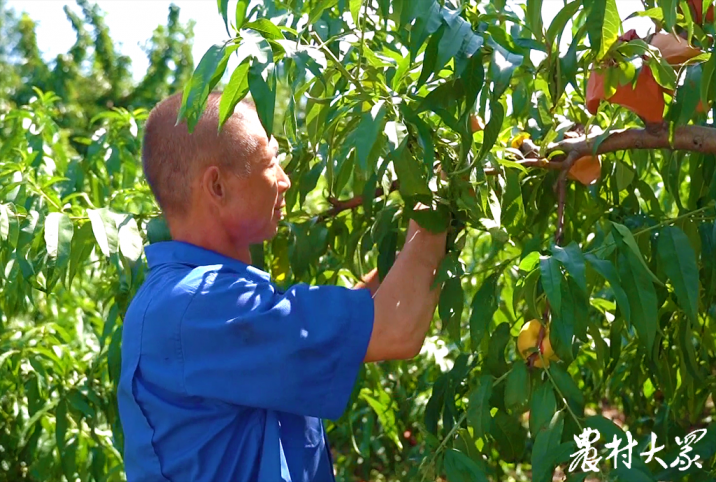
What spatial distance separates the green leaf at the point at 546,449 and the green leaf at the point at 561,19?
506 mm

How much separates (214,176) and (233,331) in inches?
10.0

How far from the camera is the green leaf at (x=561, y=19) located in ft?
4.04

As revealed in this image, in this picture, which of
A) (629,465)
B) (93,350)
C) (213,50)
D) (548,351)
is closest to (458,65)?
(213,50)

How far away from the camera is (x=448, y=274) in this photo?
1377mm

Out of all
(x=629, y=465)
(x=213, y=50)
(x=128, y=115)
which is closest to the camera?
(x=213, y=50)

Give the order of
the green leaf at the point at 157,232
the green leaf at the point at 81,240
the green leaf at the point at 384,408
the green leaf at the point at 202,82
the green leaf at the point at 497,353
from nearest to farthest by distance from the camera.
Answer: the green leaf at the point at 202,82 → the green leaf at the point at 497,353 → the green leaf at the point at 81,240 → the green leaf at the point at 157,232 → the green leaf at the point at 384,408

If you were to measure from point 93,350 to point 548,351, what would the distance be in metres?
1.70

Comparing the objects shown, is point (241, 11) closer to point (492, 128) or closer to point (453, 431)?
point (492, 128)

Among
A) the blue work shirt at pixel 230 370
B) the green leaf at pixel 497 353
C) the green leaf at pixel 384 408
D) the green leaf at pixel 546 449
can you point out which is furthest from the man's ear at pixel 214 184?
the green leaf at pixel 384 408

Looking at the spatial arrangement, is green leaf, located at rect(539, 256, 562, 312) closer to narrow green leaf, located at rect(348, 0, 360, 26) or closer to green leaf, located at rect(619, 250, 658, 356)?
green leaf, located at rect(619, 250, 658, 356)

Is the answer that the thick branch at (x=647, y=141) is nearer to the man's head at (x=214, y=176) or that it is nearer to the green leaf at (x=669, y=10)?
the green leaf at (x=669, y=10)

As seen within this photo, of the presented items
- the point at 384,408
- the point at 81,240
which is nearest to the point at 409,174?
the point at 81,240

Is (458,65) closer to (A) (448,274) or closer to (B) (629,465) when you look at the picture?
(A) (448,274)

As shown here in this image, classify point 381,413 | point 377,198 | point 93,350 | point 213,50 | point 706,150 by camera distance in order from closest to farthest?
point 213,50
point 706,150
point 377,198
point 381,413
point 93,350
